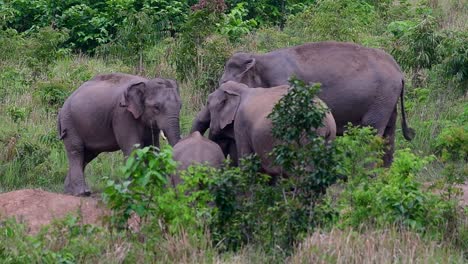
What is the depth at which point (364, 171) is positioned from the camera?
962 centimetres

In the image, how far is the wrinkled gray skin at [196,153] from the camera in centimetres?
1121

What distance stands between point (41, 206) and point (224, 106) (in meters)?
2.21

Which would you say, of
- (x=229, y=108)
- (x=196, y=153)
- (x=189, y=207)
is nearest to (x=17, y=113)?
(x=229, y=108)

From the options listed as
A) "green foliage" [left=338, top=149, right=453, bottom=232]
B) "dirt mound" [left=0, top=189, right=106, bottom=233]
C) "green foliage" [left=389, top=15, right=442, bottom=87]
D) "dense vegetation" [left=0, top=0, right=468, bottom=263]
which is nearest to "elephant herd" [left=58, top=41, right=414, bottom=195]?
"dense vegetation" [left=0, top=0, right=468, bottom=263]

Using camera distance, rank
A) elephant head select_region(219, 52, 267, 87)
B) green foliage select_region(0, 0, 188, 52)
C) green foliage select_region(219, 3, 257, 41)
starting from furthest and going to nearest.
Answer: green foliage select_region(0, 0, 188, 52)
green foliage select_region(219, 3, 257, 41)
elephant head select_region(219, 52, 267, 87)

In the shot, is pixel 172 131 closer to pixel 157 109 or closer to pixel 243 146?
pixel 157 109

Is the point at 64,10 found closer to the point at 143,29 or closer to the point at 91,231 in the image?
the point at 143,29

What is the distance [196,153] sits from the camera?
444 inches

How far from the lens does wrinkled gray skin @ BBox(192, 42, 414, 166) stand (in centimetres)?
1300

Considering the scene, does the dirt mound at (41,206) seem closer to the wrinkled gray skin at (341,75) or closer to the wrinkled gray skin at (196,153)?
the wrinkled gray skin at (196,153)

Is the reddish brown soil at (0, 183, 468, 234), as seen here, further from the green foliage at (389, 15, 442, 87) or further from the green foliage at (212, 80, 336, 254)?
the green foliage at (389, 15, 442, 87)

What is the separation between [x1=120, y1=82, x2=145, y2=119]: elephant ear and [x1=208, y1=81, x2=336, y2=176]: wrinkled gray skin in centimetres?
74

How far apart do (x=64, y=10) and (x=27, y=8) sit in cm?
71

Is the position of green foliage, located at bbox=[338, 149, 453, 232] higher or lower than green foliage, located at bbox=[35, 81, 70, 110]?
higher
